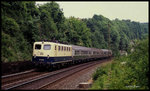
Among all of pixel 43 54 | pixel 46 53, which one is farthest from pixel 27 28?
pixel 46 53

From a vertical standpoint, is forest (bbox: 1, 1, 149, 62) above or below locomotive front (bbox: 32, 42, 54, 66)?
above

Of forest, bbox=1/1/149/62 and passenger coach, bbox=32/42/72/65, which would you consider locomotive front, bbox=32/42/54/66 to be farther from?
forest, bbox=1/1/149/62

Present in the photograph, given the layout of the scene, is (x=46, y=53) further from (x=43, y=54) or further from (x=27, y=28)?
(x=27, y=28)

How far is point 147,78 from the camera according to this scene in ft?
34.2

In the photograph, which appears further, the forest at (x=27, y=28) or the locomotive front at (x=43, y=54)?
the forest at (x=27, y=28)

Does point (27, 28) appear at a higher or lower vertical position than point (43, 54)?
higher

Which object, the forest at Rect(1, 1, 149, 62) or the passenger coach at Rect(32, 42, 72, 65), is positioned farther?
the forest at Rect(1, 1, 149, 62)

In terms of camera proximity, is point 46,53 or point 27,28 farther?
point 27,28

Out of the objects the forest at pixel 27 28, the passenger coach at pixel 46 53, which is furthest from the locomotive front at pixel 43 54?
the forest at pixel 27 28

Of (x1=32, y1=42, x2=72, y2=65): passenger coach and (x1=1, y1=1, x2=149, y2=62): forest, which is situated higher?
(x1=1, y1=1, x2=149, y2=62): forest

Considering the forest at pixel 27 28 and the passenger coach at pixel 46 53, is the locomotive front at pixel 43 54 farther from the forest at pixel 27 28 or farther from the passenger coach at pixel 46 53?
the forest at pixel 27 28

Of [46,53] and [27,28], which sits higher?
[27,28]

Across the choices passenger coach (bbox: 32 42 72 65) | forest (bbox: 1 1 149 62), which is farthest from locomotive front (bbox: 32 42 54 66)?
forest (bbox: 1 1 149 62)

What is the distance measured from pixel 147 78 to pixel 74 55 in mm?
19105
